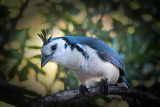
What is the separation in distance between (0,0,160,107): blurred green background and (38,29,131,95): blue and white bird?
10 centimetres

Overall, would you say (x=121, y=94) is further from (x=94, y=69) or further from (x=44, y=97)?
(x=44, y=97)

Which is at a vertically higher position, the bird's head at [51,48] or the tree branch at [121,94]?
the bird's head at [51,48]

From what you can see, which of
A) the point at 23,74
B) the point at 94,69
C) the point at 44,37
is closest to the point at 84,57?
A: the point at 94,69

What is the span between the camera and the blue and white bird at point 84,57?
2.76ft

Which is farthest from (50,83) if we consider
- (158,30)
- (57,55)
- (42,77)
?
(158,30)

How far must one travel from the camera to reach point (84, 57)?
894 millimetres

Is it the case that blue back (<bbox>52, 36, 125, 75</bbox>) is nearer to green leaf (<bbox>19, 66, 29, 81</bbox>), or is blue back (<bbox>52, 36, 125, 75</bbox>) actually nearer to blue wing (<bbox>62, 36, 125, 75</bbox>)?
blue wing (<bbox>62, 36, 125, 75</bbox>)

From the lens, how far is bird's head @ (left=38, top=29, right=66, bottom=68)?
814 millimetres

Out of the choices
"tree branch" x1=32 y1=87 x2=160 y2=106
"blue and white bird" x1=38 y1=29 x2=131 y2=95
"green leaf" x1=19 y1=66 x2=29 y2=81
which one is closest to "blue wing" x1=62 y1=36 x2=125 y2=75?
"blue and white bird" x1=38 y1=29 x2=131 y2=95

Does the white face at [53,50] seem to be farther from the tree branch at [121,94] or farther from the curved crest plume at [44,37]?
A: the tree branch at [121,94]

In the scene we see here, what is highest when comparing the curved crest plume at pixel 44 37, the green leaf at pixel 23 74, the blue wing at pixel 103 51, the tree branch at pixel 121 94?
the curved crest plume at pixel 44 37

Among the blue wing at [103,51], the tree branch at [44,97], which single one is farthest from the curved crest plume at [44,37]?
Result: the tree branch at [44,97]

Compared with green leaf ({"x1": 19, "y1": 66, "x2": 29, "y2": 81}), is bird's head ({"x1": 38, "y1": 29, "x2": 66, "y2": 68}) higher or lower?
higher

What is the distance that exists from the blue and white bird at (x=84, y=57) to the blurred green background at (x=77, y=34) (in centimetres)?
10
